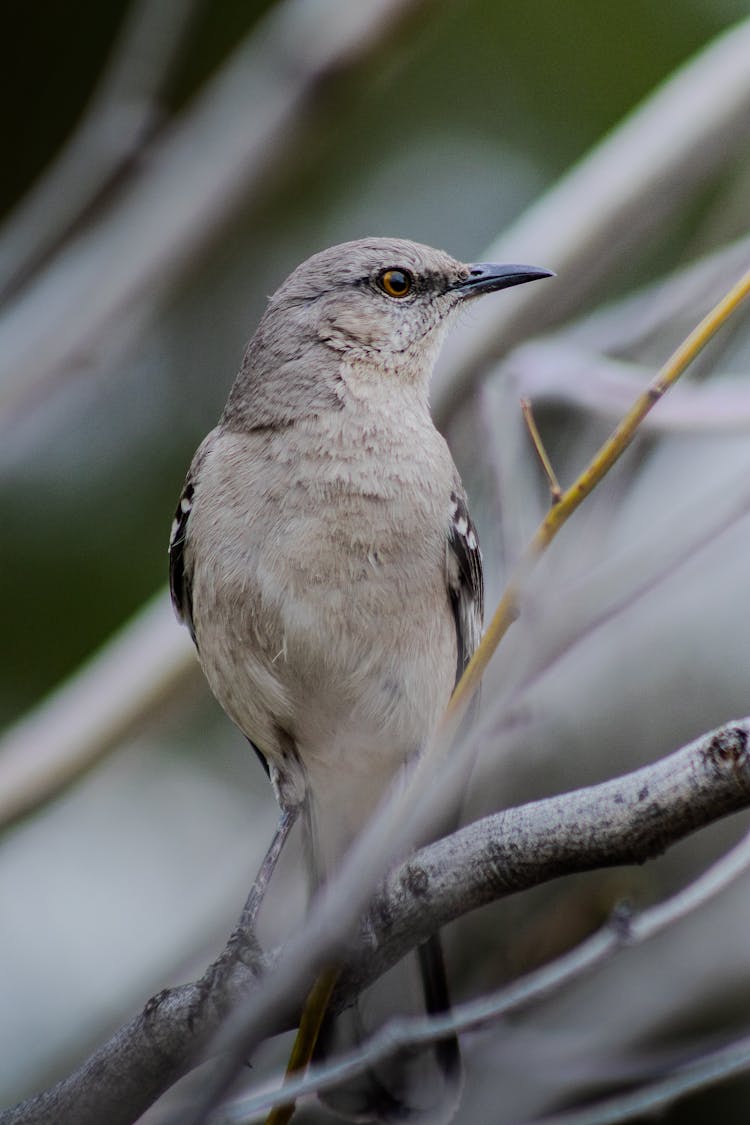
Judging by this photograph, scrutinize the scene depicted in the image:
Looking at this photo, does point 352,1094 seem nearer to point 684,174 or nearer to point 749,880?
point 749,880

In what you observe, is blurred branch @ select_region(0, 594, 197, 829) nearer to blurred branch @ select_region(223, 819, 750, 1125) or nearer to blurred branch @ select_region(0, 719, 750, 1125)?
blurred branch @ select_region(0, 719, 750, 1125)

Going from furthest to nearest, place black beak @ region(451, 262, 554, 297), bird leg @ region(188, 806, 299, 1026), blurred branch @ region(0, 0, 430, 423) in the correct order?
black beak @ region(451, 262, 554, 297)
blurred branch @ region(0, 0, 430, 423)
bird leg @ region(188, 806, 299, 1026)

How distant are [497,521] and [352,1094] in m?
1.69

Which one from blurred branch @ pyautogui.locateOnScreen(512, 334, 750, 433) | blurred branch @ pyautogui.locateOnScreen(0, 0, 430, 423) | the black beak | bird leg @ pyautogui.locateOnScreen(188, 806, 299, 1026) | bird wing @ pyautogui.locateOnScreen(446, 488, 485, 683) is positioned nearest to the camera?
bird leg @ pyautogui.locateOnScreen(188, 806, 299, 1026)

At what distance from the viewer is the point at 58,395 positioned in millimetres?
4062

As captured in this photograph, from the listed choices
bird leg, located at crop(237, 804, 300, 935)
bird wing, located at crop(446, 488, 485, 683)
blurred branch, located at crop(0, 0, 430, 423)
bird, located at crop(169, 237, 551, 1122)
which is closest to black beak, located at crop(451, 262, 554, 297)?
bird, located at crop(169, 237, 551, 1122)

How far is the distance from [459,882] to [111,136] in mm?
2312

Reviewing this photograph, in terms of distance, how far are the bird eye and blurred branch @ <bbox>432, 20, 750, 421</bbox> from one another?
0.30m

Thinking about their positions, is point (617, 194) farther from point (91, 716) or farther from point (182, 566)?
point (91, 716)

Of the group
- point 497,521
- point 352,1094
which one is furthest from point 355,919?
point 352,1094

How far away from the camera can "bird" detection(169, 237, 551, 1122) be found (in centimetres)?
403

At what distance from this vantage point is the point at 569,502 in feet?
7.98

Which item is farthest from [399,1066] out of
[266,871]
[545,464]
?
[545,464]

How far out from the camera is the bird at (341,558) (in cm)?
403
